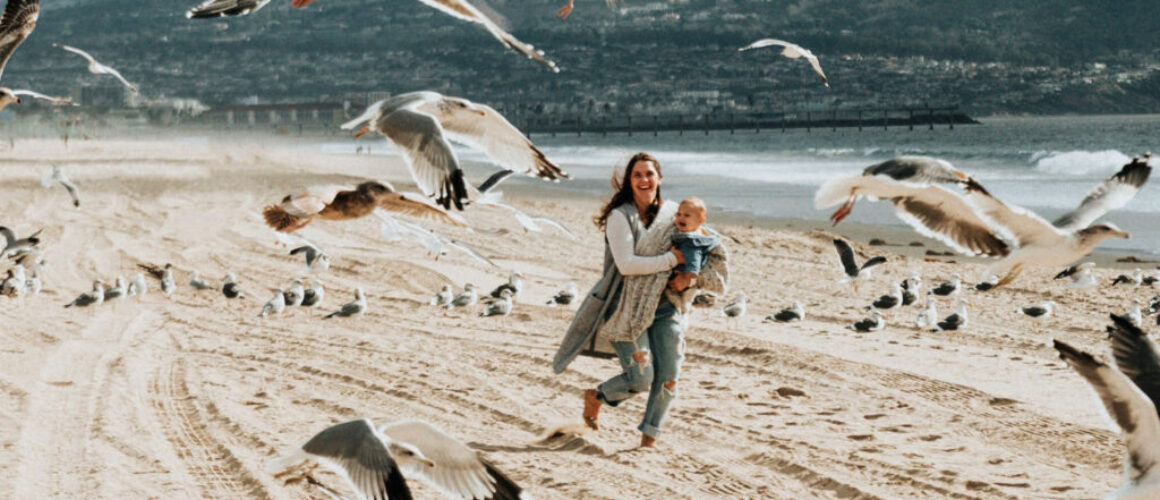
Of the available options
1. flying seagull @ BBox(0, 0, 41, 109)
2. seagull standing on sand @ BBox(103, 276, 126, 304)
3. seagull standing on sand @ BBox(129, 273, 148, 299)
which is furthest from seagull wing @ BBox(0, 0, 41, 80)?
seagull standing on sand @ BBox(129, 273, 148, 299)

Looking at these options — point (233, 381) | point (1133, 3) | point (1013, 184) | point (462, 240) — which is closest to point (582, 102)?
point (1133, 3)

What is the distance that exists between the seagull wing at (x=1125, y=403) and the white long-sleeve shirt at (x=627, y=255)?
185cm

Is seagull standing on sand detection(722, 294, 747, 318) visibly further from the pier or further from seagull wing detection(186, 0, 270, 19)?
the pier

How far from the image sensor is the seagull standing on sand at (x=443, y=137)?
4.04m

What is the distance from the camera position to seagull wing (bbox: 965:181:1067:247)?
13.7ft

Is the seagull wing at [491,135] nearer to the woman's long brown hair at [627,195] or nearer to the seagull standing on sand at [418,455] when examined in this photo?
the woman's long brown hair at [627,195]

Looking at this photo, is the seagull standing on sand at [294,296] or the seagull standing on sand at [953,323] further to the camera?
the seagull standing on sand at [294,296]

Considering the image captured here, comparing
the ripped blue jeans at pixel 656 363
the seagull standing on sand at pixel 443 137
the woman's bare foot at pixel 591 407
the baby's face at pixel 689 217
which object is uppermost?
the seagull standing on sand at pixel 443 137

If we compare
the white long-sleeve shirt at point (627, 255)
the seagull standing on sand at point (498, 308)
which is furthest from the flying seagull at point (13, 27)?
the seagull standing on sand at point (498, 308)

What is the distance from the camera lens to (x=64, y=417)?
21.9 ft

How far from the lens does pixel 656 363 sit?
5.62 m

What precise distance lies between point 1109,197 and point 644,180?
1708 mm

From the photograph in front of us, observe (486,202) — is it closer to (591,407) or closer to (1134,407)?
(591,407)

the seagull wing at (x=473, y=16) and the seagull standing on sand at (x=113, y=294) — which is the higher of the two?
the seagull wing at (x=473, y=16)
